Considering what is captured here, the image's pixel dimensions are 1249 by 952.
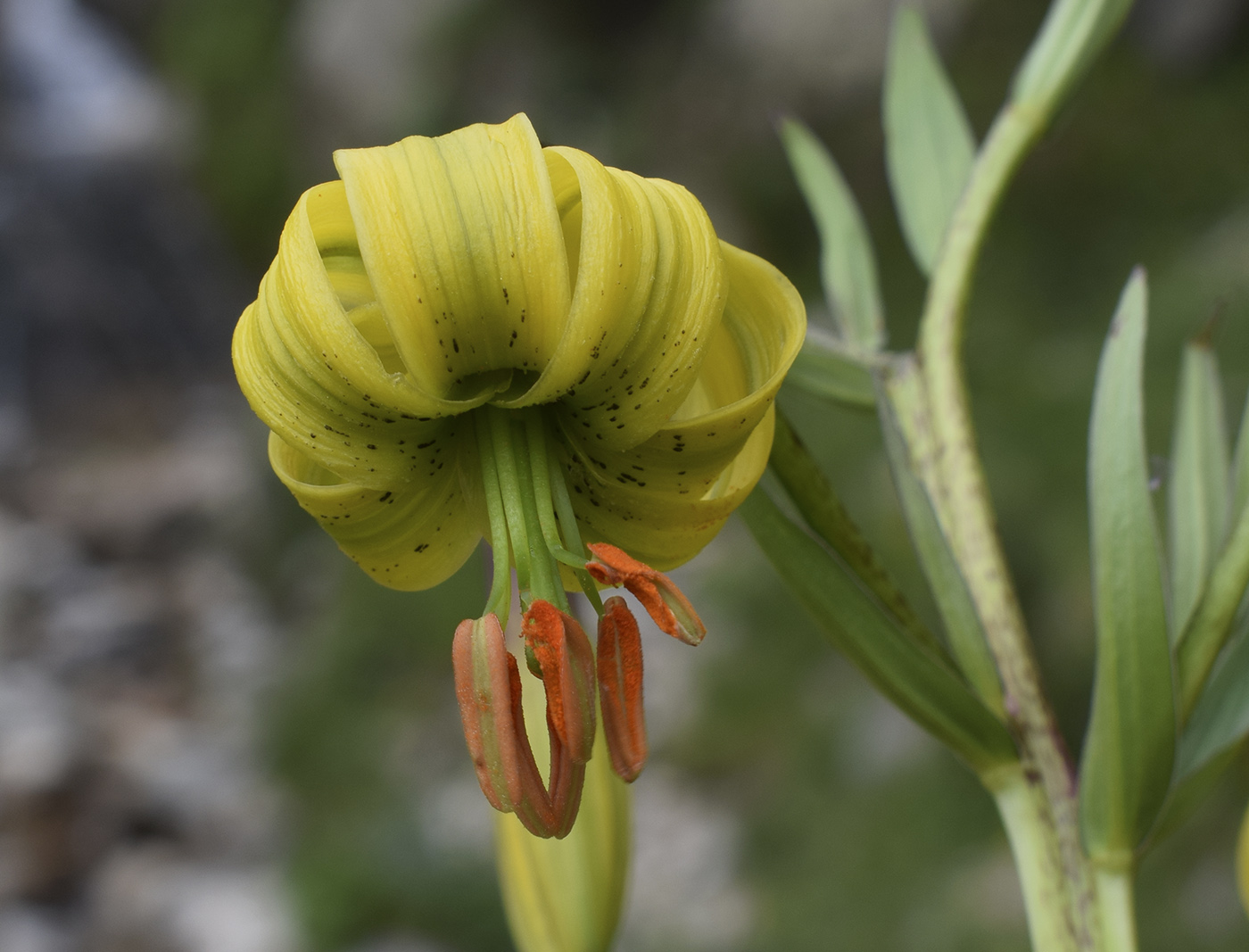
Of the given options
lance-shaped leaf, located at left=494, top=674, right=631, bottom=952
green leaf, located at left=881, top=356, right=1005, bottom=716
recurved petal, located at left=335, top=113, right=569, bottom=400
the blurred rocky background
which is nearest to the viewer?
recurved petal, located at left=335, top=113, right=569, bottom=400

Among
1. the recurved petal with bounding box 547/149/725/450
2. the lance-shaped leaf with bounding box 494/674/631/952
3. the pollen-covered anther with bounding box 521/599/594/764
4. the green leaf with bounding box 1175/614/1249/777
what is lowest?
the lance-shaped leaf with bounding box 494/674/631/952

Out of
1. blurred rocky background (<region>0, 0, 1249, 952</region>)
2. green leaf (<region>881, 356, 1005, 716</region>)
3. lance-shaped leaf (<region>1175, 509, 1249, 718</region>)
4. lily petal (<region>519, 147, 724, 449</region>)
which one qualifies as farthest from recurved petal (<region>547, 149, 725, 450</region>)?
blurred rocky background (<region>0, 0, 1249, 952</region>)

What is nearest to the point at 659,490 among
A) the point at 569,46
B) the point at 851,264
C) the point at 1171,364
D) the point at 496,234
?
the point at 496,234

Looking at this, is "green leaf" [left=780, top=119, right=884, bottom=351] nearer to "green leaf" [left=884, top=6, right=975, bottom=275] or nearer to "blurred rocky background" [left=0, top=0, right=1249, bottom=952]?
"green leaf" [left=884, top=6, right=975, bottom=275]

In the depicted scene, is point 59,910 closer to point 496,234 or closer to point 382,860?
point 382,860

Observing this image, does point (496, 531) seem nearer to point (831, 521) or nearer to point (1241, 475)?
point (831, 521)
